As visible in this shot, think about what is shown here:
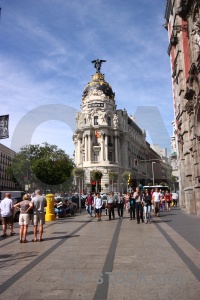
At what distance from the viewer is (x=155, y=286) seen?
15.8 ft

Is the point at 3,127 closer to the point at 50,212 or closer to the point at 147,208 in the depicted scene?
the point at 50,212

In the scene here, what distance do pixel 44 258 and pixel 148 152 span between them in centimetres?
11233

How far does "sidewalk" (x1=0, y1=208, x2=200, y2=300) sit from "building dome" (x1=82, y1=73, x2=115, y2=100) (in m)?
77.1

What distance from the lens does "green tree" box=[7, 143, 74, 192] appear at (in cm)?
5444

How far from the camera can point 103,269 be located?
5949 millimetres

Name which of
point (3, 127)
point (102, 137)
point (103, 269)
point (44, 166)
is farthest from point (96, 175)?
point (103, 269)

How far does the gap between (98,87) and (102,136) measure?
1619 centimetres

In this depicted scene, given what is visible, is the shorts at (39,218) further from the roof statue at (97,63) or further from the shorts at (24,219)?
the roof statue at (97,63)

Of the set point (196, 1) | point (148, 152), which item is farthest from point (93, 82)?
point (196, 1)

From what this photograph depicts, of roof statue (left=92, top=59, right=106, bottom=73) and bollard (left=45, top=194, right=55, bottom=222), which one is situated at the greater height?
roof statue (left=92, top=59, right=106, bottom=73)

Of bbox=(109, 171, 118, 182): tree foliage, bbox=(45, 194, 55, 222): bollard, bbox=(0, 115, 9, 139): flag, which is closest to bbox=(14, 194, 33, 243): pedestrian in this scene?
bbox=(0, 115, 9, 139): flag

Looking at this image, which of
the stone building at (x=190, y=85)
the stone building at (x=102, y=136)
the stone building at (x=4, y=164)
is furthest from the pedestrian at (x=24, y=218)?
the stone building at (x=4, y=164)

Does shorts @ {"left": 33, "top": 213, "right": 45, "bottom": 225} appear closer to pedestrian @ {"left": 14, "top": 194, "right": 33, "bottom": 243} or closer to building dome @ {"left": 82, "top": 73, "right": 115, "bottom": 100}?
pedestrian @ {"left": 14, "top": 194, "right": 33, "bottom": 243}

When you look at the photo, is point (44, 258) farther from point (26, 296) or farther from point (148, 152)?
point (148, 152)
